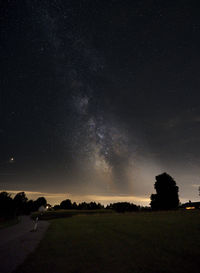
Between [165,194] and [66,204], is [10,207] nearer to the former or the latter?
[165,194]

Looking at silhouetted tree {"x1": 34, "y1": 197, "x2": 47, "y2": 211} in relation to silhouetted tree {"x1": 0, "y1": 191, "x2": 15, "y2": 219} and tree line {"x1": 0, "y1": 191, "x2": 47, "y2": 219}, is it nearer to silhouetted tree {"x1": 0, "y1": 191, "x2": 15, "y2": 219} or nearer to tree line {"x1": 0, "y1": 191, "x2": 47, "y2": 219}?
tree line {"x1": 0, "y1": 191, "x2": 47, "y2": 219}

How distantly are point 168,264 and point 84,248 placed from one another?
15.5 ft

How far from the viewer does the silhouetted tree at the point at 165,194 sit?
43.9 meters

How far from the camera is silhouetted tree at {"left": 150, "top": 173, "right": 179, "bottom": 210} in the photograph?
4391 centimetres

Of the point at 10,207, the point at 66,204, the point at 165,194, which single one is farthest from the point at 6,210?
the point at 66,204

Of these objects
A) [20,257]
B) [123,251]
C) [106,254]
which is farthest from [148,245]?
[20,257]

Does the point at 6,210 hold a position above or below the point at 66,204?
below

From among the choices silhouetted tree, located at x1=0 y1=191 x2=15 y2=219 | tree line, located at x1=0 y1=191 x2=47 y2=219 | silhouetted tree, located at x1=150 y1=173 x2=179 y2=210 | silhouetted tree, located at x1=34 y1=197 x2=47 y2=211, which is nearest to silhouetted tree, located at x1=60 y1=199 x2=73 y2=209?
silhouetted tree, located at x1=34 y1=197 x2=47 y2=211

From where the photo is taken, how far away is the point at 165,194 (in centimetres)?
4484

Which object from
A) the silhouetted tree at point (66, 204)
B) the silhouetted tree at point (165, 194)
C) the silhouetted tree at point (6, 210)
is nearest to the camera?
the silhouetted tree at point (6, 210)

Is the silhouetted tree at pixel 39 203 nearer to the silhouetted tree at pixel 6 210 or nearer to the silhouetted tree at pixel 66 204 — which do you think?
the silhouetted tree at pixel 66 204

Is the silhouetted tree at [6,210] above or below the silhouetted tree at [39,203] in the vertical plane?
below

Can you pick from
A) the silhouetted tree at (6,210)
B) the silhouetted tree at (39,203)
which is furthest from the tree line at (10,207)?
the silhouetted tree at (39,203)

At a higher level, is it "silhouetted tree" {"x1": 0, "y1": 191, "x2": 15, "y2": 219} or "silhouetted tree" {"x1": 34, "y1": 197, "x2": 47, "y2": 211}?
"silhouetted tree" {"x1": 34, "y1": 197, "x2": 47, "y2": 211}
